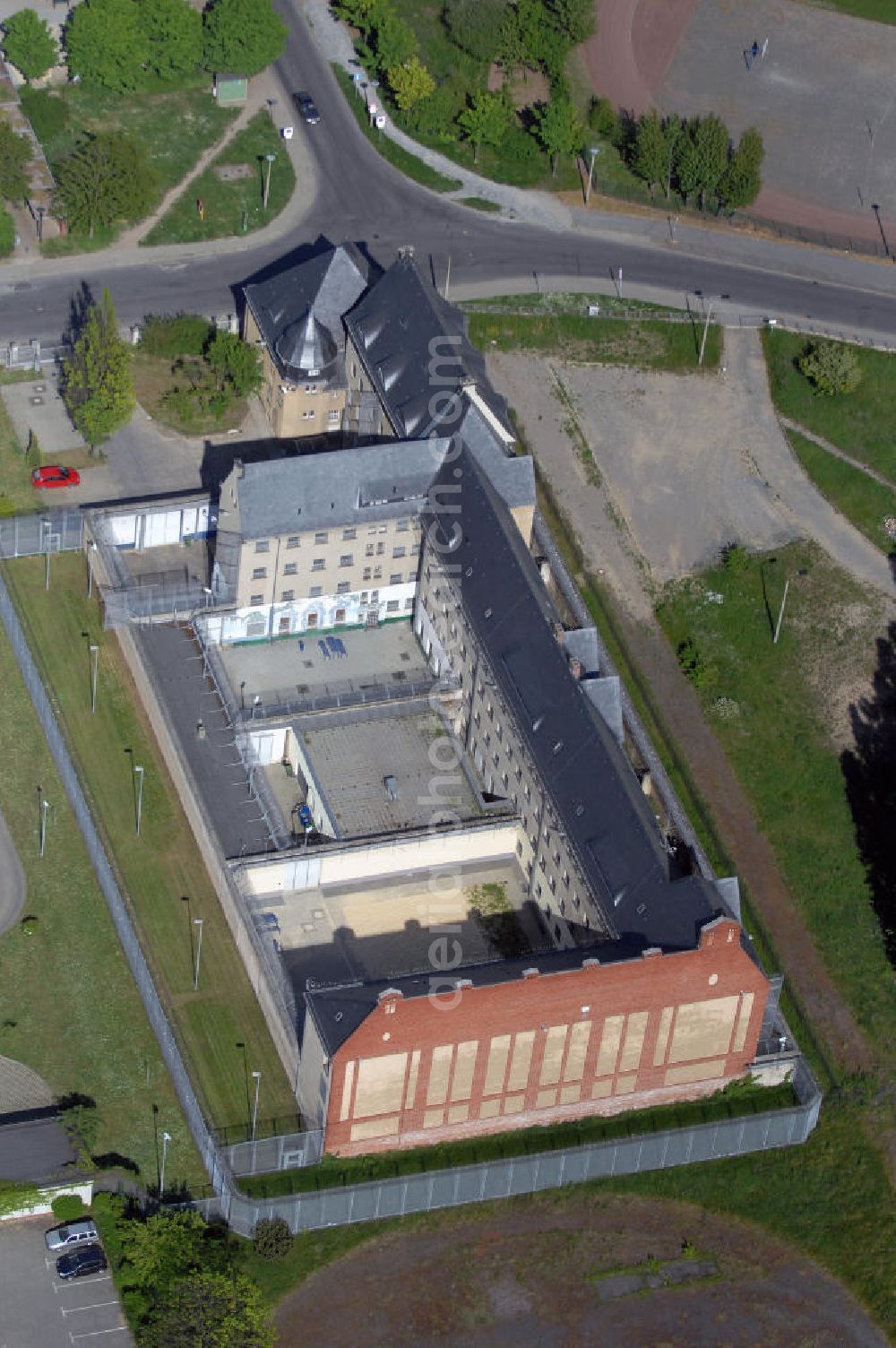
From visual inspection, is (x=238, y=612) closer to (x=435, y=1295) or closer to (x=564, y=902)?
(x=564, y=902)

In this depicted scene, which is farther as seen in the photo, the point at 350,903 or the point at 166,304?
the point at 166,304

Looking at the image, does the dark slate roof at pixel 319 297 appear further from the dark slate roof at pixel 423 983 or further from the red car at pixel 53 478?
the dark slate roof at pixel 423 983

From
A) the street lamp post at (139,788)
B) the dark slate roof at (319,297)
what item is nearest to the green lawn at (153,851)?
the street lamp post at (139,788)

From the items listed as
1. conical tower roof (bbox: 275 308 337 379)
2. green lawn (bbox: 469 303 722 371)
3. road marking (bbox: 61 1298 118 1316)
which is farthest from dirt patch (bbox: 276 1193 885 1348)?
green lawn (bbox: 469 303 722 371)

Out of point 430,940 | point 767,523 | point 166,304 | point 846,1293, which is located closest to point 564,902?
point 430,940

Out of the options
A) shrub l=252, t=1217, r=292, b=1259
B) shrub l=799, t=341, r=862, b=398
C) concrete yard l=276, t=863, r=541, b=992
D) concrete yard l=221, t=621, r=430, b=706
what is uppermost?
shrub l=799, t=341, r=862, b=398

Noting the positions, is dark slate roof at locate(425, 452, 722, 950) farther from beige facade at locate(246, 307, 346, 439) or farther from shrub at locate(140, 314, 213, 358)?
shrub at locate(140, 314, 213, 358)

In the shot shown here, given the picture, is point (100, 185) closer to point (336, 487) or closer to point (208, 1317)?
point (336, 487)
